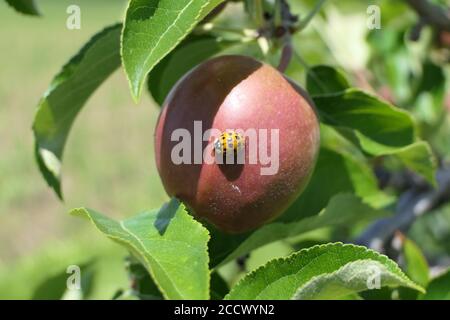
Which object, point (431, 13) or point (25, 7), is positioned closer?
point (25, 7)

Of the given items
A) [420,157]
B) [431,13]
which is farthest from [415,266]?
[431,13]

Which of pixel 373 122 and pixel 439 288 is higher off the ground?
pixel 373 122

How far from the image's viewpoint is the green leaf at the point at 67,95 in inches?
38.2

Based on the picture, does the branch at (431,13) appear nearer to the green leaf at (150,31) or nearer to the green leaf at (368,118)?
the green leaf at (368,118)

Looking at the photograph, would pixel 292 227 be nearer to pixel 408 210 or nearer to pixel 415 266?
pixel 415 266

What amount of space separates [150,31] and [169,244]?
0.65 feet

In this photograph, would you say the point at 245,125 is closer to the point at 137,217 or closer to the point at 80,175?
the point at 137,217

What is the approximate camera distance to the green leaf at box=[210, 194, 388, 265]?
0.93 meters

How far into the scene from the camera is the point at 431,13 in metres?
1.33

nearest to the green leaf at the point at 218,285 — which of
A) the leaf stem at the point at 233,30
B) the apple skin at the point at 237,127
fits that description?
the apple skin at the point at 237,127

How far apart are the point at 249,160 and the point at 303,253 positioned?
0.36 feet

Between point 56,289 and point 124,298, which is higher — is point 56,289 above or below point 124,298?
below

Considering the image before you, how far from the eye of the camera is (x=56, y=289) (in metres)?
1.24
